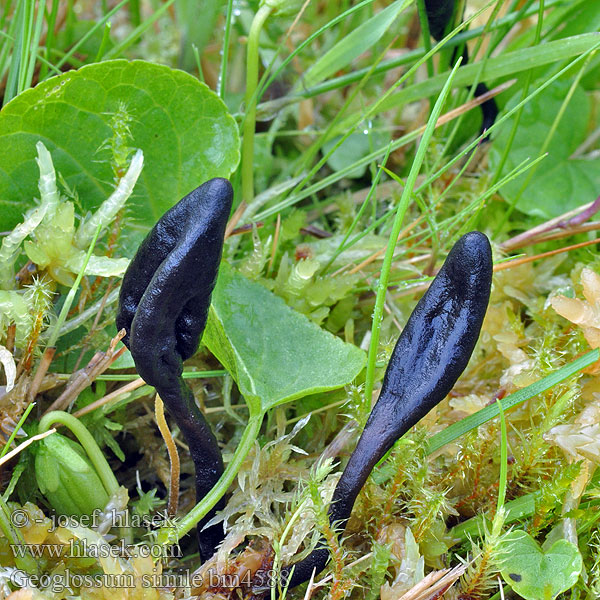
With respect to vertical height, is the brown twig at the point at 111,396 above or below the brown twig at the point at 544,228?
above

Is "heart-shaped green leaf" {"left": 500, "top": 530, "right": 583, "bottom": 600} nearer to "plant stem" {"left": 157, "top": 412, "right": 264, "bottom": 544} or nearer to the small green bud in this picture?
"plant stem" {"left": 157, "top": 412, "right": 264, "bottom": 544}

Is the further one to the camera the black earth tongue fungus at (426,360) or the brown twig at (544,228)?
the brown twig at (544,228)

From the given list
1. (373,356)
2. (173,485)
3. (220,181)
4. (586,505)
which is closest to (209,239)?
(220,181)

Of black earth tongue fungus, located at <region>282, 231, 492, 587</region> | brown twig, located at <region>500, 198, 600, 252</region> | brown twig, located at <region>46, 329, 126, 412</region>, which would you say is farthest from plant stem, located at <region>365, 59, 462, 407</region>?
brown twig, located at <region>500, 198, 600, 252</region>

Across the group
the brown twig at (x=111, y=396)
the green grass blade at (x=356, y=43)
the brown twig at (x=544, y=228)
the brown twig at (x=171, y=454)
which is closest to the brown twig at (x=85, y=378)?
the brown twig at (x=111, y=396)

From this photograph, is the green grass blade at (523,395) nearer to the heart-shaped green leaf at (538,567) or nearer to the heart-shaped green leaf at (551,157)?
the heart-shaped green leaf at (538,567)

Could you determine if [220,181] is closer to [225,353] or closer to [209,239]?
[209,239]

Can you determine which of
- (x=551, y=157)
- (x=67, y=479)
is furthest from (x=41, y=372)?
(x=551, y=157)
